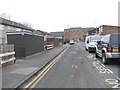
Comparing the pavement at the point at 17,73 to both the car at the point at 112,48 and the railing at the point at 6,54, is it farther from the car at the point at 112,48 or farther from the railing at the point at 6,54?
the car at the point at 112,48

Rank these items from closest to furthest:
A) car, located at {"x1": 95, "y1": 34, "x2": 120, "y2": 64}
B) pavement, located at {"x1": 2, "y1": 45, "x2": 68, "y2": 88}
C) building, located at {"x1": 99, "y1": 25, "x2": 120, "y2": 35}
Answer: pavement, located at {"x1": 2, "y1": 45, "x2": 68, "y2": 88} < car, located at {"x1": 95, "y1": 34, "x2": 120, "y2": 64} < building, located at {"x1": 99, "y1": 25, "x2": 120, "y2": 35}

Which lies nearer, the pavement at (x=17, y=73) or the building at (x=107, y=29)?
the pavement at (x=17, y=73)

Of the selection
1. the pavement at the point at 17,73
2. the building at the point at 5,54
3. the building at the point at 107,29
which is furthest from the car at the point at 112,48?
the building at the point at 107,29

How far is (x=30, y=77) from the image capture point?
10.8m

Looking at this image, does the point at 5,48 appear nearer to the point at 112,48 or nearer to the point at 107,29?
the point at 112,48

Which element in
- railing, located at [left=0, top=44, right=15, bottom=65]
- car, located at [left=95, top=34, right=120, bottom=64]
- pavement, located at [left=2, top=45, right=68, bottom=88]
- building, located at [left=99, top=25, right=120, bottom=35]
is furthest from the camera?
building, located at [left=99, top=25, right=120, bottom=35]

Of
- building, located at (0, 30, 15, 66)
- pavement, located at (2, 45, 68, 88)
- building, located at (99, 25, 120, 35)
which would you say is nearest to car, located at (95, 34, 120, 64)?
pavement, located at (2, 45, 68, 88)

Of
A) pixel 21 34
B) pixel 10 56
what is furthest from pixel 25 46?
pixel 10 56

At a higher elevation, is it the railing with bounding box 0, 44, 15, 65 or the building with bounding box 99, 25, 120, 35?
the building with bounding box 99, 25, 120, 35

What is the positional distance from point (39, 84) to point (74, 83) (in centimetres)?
136

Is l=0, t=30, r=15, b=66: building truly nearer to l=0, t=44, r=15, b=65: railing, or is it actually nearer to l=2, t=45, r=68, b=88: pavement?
l=0, t=44, r=15, b=65: railing

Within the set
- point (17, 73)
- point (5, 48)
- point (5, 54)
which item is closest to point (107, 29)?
point (5, 48)

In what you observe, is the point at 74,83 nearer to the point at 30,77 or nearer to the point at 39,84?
the point at 39,84

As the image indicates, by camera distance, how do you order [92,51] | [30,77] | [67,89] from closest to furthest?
[67,89] < [30,77] < [92,51]
